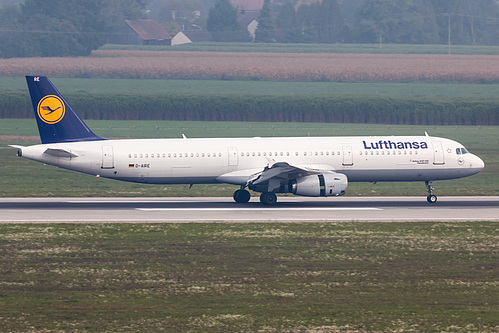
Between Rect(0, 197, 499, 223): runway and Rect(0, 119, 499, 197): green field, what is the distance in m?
3.95

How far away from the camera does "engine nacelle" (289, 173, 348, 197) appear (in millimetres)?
44562

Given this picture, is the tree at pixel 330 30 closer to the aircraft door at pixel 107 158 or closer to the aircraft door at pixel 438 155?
the aircraft door at pixel 438 155

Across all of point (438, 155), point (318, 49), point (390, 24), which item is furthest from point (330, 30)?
point (438, 155)

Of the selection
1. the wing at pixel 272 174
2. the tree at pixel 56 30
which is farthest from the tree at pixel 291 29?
the wing at pixel 272 174

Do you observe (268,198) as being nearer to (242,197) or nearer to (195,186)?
(242,197)

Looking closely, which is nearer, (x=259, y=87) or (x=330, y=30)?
(x=259, y=87)

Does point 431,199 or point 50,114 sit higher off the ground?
point 50,114

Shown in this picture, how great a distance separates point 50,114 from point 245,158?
35.7 feet

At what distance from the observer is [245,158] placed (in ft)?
153

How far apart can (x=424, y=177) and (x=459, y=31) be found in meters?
159

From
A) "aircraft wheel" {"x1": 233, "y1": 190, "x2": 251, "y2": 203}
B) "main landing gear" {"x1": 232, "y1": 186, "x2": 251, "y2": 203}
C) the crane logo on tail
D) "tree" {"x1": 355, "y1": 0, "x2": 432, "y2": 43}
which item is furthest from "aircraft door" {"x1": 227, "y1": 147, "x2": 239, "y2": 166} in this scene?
"tree" {"x1": 355, "y1": 0, "x2": 432, "y2": 43}

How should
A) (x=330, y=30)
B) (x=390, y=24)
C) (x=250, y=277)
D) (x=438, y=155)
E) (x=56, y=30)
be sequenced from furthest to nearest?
(x=330, y=30) → (x=390, y=24) → (x=56, y=30) → (x=438, y=155) → (x=250, y=277)

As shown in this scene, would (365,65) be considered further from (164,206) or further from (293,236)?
(293,236)

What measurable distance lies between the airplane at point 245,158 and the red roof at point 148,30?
132258mm
